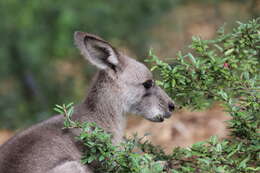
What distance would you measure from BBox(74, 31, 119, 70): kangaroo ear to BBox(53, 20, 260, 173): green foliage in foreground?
763 mm

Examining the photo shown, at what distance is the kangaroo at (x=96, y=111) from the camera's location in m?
5.23

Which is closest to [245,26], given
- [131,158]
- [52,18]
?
[131,158]

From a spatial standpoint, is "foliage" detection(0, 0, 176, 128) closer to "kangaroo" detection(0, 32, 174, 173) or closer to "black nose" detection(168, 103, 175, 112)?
"kangaroo" detection(0, 32, 174, 173)

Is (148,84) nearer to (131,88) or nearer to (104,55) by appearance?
(131,88)

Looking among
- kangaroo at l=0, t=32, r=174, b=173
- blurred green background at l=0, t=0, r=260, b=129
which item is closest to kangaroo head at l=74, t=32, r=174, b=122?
kangaroo at l=0, t=32, r=174, b=173

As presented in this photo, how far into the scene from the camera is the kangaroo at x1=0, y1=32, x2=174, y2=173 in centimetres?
523

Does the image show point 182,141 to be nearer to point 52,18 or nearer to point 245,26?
point 245,26

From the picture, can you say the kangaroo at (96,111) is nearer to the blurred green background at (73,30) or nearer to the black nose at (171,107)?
the black nose at (171,107)

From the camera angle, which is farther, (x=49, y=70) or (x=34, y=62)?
(x=49, y=70)

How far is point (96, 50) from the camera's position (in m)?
5.80

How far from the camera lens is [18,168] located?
201 inches

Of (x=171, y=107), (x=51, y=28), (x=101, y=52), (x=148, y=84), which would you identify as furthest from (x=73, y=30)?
(x=171, y=107)

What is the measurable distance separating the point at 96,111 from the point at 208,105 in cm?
127

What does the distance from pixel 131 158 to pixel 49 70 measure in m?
11.1
